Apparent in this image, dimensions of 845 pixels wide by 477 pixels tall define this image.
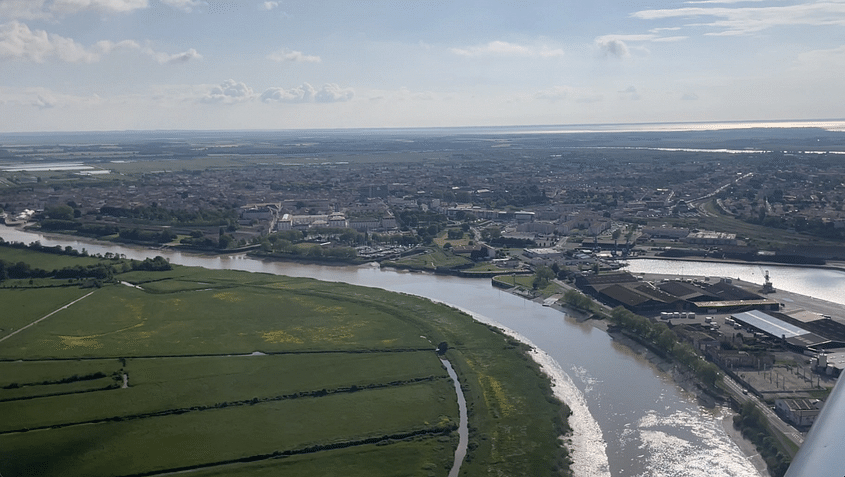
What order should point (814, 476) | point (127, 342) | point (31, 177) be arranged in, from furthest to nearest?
point (31, 177)
point (127, 342)
point (814, 476)

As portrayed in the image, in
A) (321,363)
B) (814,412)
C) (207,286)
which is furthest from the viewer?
(207,286)

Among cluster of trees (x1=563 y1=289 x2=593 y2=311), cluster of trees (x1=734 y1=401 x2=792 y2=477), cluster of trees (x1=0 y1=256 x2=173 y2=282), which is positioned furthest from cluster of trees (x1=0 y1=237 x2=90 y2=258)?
cluster of trees (x1=734 y1=401 x2=792 y2=477)

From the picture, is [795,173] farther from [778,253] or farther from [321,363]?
[321,363]

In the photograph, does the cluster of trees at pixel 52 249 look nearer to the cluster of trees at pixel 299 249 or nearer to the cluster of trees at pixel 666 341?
the cluster of trees at pixel 299 249

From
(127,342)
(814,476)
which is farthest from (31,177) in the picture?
(814,476)

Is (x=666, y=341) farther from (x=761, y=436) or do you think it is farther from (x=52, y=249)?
(x=52, y=249)

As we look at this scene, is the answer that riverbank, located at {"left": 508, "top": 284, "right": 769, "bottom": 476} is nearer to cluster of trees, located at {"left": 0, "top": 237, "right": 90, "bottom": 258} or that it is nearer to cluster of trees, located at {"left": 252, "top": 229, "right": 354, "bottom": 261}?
cluster of trees, located at {"left": 252, "top": 229, "right": 354, "bottom": 261}
